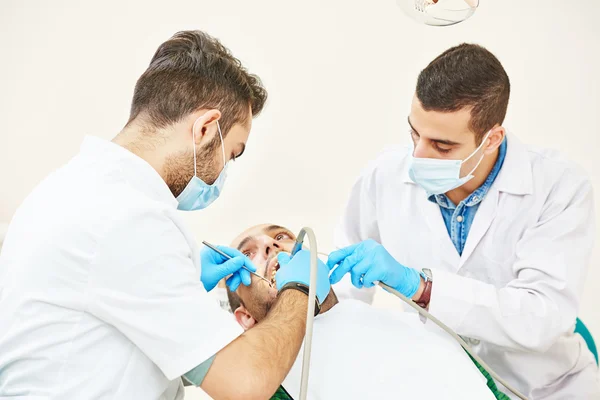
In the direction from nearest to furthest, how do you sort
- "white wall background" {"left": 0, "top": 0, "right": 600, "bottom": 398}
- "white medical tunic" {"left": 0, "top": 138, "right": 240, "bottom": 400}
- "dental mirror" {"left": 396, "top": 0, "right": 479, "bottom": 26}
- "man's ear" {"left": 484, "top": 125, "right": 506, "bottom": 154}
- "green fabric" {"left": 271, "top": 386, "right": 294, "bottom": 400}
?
"white medical tunic" {"left": 0, "top": 138, "right": 240, "bottom": 400}, "green fabric" {"left": 271, "top": 386, "right": 294, "bottom": 400}, "man's ear" {"left": 484, "top": 125, "right": 506, "bottom": 154}, "dental mirror" {"left": 396, "top": 0, "right": 479, "bottom": 26}, "white wall background" {"left": 0, "top": 0, "right": 600, "bottom": 398}

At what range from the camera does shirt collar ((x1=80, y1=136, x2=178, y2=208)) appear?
117 centimetres

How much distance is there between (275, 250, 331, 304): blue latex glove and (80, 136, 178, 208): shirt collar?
35 centimetres

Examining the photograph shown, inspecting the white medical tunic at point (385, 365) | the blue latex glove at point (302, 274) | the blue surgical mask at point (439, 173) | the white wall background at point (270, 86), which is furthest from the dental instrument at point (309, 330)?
the white wall background at point (270, 86)

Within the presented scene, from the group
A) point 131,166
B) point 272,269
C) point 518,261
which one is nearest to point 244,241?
point 272,269

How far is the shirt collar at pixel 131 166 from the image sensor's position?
117 cm

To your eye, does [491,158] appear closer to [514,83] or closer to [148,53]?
[514,83]

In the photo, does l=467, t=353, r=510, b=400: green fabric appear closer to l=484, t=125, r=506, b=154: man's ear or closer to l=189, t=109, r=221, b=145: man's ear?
→ l=484, t=125, r=506, b=154: man's ear

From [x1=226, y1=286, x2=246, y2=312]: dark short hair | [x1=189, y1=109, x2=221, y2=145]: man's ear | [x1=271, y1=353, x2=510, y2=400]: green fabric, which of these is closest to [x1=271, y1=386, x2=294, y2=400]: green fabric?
[x1=271, y1=353, x2=510, y2=400]: green fabric

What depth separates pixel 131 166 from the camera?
1.18 metres

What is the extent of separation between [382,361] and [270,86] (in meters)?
1.58

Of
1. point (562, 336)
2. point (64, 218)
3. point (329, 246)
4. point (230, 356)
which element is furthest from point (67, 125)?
point (562, 336)

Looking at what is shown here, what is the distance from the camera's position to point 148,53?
8.75 feet

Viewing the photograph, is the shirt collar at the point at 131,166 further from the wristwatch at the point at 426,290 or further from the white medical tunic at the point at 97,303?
the wristwatch at the point at 426,290

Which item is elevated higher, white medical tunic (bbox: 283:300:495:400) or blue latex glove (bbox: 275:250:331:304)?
blue latex glove (bbox: 275:250:331:304)
